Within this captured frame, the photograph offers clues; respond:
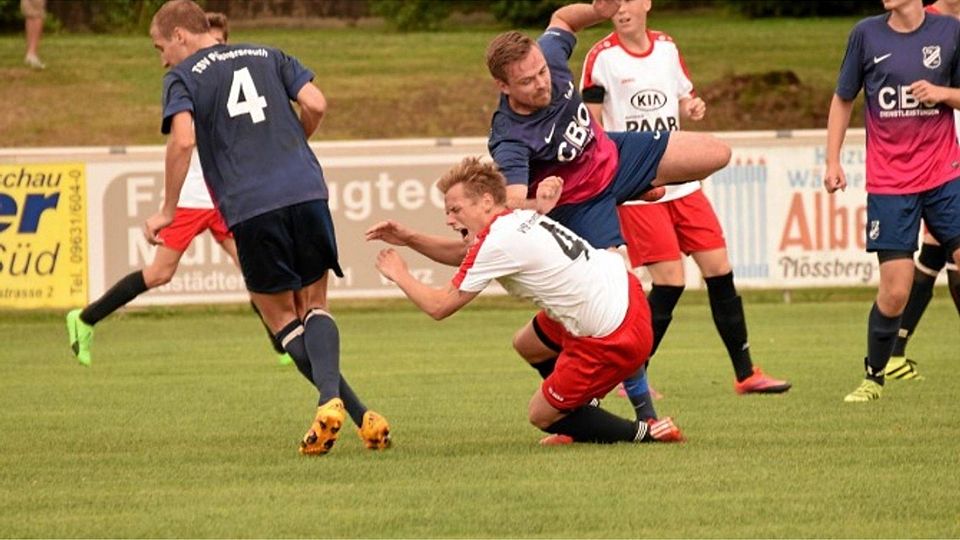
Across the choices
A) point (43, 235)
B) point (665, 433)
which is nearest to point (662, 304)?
point (665, 433)

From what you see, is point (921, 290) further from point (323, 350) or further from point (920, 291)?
point (323, 350)

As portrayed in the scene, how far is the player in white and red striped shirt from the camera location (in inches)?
420

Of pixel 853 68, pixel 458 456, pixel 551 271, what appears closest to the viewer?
pixel 551 271

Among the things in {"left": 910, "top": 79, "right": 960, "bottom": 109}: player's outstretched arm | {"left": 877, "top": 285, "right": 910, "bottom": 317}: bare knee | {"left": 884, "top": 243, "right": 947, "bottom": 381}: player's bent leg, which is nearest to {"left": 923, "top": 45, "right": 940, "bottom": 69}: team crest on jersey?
{"left": 910, "top": 79, "right": 960, "bottom": 109}: player's outstretched arm

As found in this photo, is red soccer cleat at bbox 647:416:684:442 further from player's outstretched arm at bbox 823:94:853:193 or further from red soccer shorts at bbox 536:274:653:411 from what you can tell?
player's outstretched arm at bbox 823:94:853:193

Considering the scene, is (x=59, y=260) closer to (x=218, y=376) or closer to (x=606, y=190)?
(x=218, y=376)

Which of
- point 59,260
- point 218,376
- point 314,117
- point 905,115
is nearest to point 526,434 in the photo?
point 314,117

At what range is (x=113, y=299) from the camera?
1277 cm

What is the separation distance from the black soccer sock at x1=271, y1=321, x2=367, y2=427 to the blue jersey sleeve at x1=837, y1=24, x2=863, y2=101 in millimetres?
2917

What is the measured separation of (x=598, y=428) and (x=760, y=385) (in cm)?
233

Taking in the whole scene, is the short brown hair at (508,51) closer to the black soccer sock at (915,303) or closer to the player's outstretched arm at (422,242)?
the player's outstretched arm at (422,242)

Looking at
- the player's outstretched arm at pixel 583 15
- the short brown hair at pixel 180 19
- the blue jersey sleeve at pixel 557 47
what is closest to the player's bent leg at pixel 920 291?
the player's outstretched arm at pixel 583 15

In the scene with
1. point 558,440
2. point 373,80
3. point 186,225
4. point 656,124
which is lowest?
point 373,80

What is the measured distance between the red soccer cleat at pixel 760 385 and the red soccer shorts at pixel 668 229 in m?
0.71
